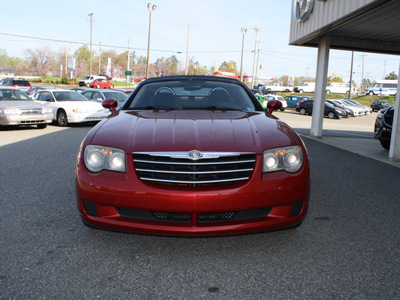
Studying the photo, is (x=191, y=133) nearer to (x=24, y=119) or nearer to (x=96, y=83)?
(x=24, y=119)

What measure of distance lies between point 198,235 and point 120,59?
12407cm

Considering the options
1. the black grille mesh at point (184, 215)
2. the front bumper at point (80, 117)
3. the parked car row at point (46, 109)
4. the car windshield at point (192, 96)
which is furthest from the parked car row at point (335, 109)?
the black grille mesh at point (184, 215)

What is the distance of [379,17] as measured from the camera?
9922 millimetres

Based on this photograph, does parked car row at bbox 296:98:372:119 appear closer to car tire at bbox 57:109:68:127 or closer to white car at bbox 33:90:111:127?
white car at bbox 33:90:111:127

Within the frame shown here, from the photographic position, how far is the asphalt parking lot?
237cm

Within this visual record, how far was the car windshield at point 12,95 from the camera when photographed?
1280 cm

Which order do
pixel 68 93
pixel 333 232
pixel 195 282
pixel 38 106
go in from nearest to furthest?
pixel 195 282 < pixel 333 232 < pixel 38 106 < pixel 68 93

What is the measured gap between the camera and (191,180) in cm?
262

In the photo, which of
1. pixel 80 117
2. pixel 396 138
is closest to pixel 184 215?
pixel 396 138

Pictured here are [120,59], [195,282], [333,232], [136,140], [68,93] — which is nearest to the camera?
[195,282]

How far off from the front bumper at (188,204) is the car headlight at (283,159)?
0.06 m

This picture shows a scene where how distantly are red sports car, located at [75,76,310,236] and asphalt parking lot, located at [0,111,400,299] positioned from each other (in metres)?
0.29

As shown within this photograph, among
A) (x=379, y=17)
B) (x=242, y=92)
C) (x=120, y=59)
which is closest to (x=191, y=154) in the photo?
(x=242, y=92)

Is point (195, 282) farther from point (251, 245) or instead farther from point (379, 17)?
point (379, 17)
